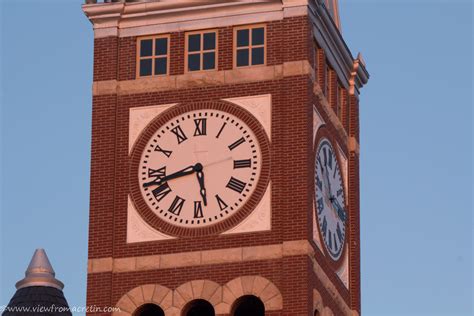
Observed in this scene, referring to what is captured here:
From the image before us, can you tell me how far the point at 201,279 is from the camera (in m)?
63.3

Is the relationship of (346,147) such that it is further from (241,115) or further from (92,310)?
(92,310)

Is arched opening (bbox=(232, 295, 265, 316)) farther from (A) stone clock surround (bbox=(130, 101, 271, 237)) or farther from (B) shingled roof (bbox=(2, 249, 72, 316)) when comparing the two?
(B) shingled roof (bbox=(2, 249, 72, 316))

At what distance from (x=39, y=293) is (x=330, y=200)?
29.3ft

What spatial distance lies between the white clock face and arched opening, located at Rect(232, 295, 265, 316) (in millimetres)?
2357

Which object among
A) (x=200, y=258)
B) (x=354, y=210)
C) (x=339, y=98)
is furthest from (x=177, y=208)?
(x=339, y=98)

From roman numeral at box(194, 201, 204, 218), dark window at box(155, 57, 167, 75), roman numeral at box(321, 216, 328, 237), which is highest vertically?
dark window at box(155, 57, 167, 75)

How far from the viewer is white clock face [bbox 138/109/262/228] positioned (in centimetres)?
6406

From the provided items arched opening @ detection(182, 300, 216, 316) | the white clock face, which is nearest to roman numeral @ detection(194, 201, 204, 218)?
the white clock face

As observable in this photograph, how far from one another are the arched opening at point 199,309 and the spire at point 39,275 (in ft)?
11.4

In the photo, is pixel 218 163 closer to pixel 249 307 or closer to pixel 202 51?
pixel 202 51

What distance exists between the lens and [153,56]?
66.7 meters

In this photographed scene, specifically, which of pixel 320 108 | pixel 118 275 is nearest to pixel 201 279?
pixel 118 275

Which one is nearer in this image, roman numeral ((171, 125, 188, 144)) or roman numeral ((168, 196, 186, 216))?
roman numeral ((168, 196, 186, 216))

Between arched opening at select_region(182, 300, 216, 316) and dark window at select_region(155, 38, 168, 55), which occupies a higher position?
dark window at select_region(155, 38, 168, 55)
